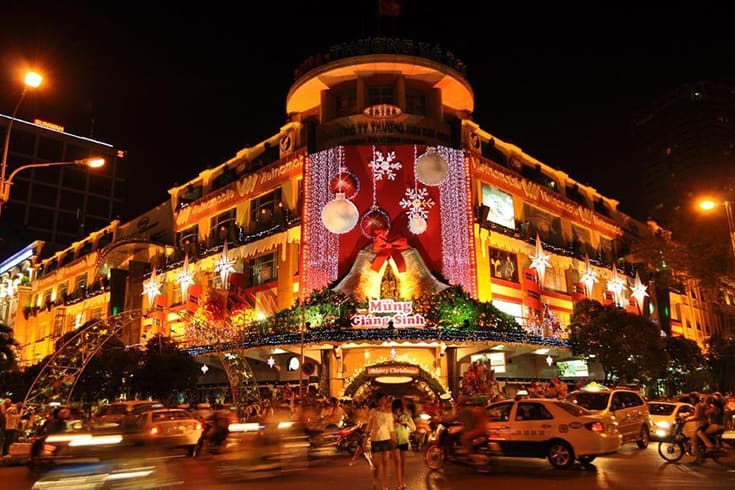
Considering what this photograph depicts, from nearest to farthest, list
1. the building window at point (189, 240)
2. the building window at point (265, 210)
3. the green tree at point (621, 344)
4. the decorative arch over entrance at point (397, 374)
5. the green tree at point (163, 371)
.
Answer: the decorative arch over entrance at point (397, 374), the green tree at point (621, 344), the green tree at point (163, 371), the building window at point (265, 210), the building window at point (189, 240)

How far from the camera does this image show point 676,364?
38375 mm

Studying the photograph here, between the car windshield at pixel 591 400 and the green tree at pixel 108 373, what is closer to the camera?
the car windshield at pixel 591 400

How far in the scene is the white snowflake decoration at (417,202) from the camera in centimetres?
3269

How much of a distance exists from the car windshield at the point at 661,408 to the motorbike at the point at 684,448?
5.15 metres

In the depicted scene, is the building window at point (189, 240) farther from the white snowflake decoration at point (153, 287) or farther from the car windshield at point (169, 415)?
the car windshield at point (169, 415)

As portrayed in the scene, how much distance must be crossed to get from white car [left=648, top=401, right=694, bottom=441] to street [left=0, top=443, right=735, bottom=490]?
4184 millimetres

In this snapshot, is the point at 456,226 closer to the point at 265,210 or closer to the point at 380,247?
the point at 380,247

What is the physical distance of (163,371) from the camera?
33031mm

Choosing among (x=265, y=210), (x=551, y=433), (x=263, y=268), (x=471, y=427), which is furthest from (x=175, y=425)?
(x=265, y=210)

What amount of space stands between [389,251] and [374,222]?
6.66 ft

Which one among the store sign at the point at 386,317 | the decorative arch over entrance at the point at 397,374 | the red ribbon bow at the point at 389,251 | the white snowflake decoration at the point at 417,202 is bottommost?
the decorative arch over entrance at the point at 397,374

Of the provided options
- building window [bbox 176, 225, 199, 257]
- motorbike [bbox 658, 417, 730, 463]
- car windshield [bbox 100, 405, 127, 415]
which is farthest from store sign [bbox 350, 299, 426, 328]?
building window [bbox 176, 225, 199, 257]

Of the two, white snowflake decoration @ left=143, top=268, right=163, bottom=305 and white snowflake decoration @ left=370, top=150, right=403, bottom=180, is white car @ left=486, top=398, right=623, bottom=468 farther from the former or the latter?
white snowflake decoration @ left=143, top=268, right=163, bottom=305

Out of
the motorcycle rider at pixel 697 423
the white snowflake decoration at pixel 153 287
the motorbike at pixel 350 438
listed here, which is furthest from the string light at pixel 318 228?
the motorcycle rider at pixel 697 423
